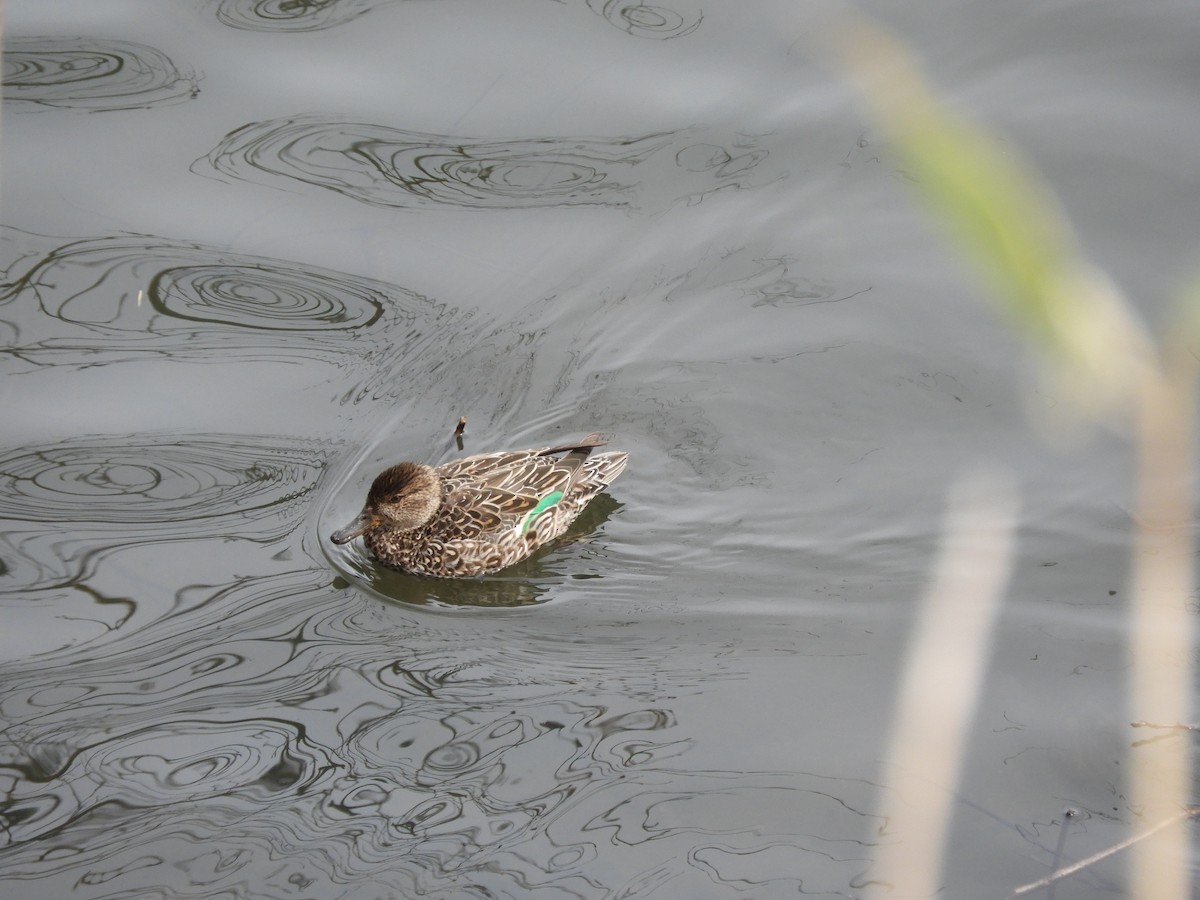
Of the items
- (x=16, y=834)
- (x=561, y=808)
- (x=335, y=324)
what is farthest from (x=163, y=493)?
(x=561, y=808)

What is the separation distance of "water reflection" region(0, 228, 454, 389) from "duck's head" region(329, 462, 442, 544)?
1.13 meters

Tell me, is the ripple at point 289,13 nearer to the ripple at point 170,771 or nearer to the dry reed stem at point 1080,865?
the ripple at point 170,771

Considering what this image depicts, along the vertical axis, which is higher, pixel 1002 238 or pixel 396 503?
pixel 396 503

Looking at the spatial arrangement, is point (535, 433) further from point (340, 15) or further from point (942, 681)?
point (340, 15)

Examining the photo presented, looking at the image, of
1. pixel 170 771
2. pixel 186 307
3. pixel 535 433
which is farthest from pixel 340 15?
pixel 170 771

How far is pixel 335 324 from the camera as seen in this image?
8359 millimetres

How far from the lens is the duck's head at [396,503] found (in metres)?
7.09

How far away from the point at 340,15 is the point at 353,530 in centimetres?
497

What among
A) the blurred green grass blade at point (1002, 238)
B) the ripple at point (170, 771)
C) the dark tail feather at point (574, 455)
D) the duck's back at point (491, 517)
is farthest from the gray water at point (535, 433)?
the blurred green grass blade at point (1002, 238)

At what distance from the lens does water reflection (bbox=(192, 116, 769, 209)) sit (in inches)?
361

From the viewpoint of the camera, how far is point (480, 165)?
9.38 m

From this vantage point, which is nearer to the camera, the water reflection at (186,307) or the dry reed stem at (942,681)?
the dry reed stem at (942,681)

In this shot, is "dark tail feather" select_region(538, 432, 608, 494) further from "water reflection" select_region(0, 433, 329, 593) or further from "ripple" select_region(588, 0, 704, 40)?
"ripple" select_region(588, 0, 704, 40)

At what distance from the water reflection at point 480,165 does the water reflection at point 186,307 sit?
893mm
